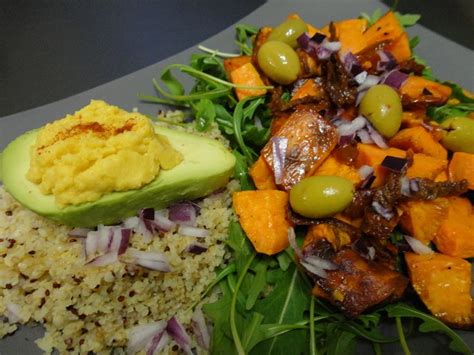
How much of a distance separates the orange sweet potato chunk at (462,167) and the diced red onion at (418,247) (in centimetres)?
33

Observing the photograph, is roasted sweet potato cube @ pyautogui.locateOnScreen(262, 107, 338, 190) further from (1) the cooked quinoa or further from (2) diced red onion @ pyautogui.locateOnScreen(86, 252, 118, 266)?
(2) diced red onion @ pyautogui.locateOnScreen(86, 252, 118, 266)

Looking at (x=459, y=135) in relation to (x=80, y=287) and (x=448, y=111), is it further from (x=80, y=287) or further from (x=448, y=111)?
(x=80, y=287)

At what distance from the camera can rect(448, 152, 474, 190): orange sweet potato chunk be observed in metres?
1.85

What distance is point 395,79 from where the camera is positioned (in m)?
2.12

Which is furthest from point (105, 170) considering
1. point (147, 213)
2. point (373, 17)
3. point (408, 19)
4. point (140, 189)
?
point (408, 19)

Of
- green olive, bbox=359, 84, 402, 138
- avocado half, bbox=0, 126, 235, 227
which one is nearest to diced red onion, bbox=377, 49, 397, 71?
green olive, bbox=359, 84, 402, 138

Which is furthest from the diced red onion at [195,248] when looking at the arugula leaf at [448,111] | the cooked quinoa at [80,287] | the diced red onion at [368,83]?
the arugula leaf at [448,111]

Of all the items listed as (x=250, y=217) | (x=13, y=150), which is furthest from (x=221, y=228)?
(x=13, y=150)

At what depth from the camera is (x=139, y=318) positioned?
67.8 inches

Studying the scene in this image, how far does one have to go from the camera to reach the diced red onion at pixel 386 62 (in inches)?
85.7

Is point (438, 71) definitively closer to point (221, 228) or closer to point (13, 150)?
point (221, 228)

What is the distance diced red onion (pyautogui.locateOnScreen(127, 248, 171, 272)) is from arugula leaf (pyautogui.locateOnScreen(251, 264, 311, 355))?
15.8 inches

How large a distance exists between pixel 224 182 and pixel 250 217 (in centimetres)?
19

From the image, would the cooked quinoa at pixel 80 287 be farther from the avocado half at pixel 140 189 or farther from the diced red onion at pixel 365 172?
the diced red onion at pixel 365 172
